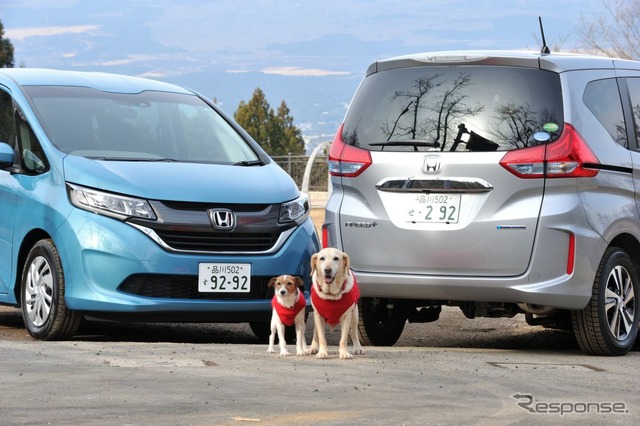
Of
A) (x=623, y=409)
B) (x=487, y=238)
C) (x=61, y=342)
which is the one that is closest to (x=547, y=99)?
(x=487, y=238)

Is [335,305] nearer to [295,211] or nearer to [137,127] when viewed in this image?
[295,211]

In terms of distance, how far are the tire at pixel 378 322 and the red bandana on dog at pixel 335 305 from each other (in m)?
1.02

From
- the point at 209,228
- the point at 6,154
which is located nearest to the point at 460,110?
the point at 209,228

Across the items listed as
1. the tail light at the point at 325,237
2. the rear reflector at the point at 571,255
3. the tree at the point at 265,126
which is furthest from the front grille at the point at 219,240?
the tree at the point at 265,126

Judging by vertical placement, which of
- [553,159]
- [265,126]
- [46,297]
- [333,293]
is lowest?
[265,126]

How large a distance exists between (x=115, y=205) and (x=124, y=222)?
132 mm

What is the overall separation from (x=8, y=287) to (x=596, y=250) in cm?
411

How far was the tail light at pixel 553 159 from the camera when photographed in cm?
891

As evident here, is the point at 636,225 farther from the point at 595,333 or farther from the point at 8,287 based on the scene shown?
the point at 8,287

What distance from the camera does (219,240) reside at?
9594 mm

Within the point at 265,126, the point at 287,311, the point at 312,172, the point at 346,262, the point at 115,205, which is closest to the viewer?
the point at 346,262

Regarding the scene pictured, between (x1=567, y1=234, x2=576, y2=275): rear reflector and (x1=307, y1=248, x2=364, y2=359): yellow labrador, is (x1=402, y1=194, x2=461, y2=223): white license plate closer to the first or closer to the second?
(x1=307, y1=248, x2=364, y2=359): yellow labrador

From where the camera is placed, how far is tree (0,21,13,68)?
53.6 meters

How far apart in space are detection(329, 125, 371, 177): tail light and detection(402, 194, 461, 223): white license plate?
42 centimetres
